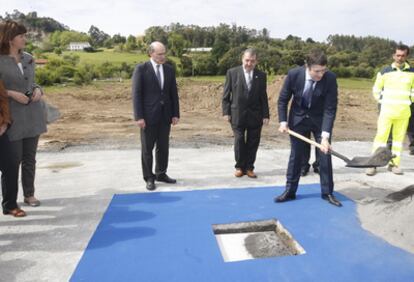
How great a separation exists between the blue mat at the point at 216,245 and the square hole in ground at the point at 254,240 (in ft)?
0.27

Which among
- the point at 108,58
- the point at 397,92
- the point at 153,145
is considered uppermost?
the point at 108,58

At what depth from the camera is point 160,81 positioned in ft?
15.3

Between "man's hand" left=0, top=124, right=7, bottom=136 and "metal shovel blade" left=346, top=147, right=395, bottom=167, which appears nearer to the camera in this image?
"man's hand" left=0, top=124, right=7, bottom=136

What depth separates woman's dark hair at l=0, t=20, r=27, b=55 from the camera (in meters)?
3.49

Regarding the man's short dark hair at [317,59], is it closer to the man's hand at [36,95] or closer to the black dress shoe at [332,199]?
the black dress shoe at [332,199]

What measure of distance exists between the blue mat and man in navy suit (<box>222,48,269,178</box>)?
3.16ft

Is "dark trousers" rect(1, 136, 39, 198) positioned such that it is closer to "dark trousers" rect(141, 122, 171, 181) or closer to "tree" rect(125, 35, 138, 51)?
"dark trousers" rect(141, 122, 171, 181)

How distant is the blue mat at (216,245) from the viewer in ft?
8.75

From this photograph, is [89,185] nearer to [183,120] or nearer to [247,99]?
[247,99]

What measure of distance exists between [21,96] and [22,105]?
17 centimetres

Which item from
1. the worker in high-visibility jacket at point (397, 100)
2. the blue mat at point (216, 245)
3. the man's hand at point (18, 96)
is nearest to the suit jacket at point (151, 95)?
the blue mat at point (216, 245)

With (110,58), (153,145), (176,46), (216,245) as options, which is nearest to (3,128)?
(153,145)

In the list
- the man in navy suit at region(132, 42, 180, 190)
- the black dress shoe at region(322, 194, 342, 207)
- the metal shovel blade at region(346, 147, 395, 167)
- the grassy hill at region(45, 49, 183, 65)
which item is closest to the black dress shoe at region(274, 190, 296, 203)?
the black dress shoe at region(322, 194, 342, 207)

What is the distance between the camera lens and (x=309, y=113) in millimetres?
4109
